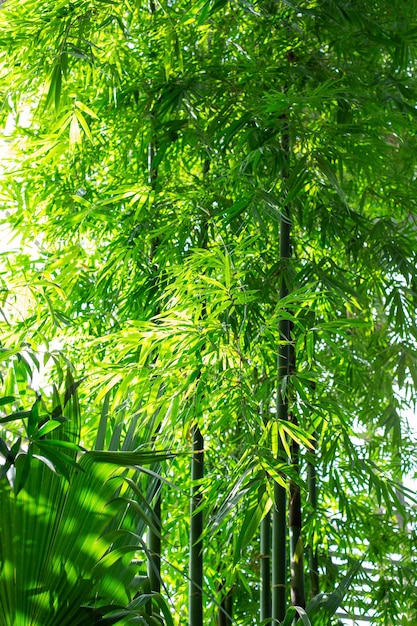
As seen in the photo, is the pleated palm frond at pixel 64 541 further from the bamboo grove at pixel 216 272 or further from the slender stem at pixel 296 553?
the slender stem at pixel 296 553

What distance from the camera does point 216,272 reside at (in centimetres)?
258

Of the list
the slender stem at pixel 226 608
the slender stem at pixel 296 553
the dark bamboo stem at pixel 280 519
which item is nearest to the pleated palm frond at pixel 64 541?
the dark bamboo stem at pixel 280 519

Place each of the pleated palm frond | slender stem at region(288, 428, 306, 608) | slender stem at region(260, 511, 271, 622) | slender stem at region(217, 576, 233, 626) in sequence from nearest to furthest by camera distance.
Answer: the pleated palm frond
slender stem at region(288, 428, 306, 608)
slender stem at region(260, 511, 271, 622)
slender stem at region(217, 576, 233, 626)

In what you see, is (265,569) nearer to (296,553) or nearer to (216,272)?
(296,553)

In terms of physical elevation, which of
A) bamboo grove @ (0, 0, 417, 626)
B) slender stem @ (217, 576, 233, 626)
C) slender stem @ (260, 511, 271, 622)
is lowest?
slender stem @ (217, 576, 233, 626)

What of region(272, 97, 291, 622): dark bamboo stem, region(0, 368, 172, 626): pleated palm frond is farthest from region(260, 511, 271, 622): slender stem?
region(0, 368, 172, 626): pleated palm frond

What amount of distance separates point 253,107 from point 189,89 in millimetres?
291

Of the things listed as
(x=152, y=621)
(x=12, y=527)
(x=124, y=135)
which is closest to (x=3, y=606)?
(x=12, y=527)

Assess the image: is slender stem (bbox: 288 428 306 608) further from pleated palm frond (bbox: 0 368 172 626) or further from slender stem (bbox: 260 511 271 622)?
pleated palm frond (bbox: 0 368 172 626)

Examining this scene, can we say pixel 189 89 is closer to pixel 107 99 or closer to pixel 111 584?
pixel 107 99

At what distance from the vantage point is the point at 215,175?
9.14 feet

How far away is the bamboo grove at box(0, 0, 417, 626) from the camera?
217 centimetres

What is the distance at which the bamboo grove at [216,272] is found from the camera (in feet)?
7.13

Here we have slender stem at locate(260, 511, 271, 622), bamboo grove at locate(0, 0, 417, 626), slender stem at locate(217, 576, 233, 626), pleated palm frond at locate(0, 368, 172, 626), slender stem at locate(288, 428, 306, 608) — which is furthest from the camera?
slender stem at locate(217, 576, 233, 626)
